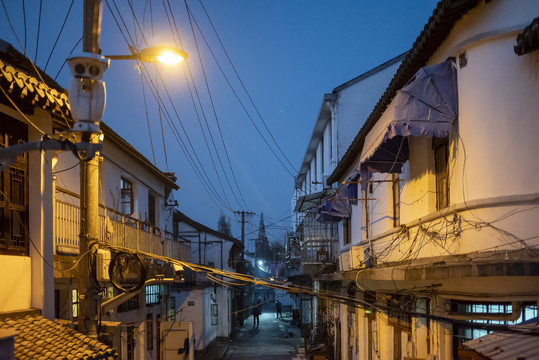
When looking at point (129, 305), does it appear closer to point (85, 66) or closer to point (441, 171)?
point (441, 171)

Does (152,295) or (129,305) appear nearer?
(129,305)

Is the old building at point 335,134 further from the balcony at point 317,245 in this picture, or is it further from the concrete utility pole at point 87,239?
the concrete utility pole at point 87,239

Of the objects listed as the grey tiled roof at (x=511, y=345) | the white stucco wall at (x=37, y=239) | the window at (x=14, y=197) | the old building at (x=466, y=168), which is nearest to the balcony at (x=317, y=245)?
the old building at (x=466, y=168)

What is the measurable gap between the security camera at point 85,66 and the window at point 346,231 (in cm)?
1644

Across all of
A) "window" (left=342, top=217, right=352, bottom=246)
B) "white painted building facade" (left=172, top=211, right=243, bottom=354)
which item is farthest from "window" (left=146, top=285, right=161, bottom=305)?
"window" (left=342, top=217, right=352, bottom=246)

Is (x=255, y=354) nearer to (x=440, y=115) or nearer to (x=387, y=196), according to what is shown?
(x=387, y=196)

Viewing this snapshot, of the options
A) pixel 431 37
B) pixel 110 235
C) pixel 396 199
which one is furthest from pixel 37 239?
pixel 396 199

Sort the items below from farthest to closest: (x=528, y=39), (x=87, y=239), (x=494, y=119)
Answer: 1. (x=87, y=239)
2. (x=494, y=119)
3. (x=528, y=39)

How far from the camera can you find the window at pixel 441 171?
1037cm

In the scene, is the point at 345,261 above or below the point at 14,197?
below

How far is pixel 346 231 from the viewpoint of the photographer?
23.3 metres

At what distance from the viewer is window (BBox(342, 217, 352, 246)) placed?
891 inches

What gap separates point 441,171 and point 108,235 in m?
7.56

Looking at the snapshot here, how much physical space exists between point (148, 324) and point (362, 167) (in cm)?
1262
